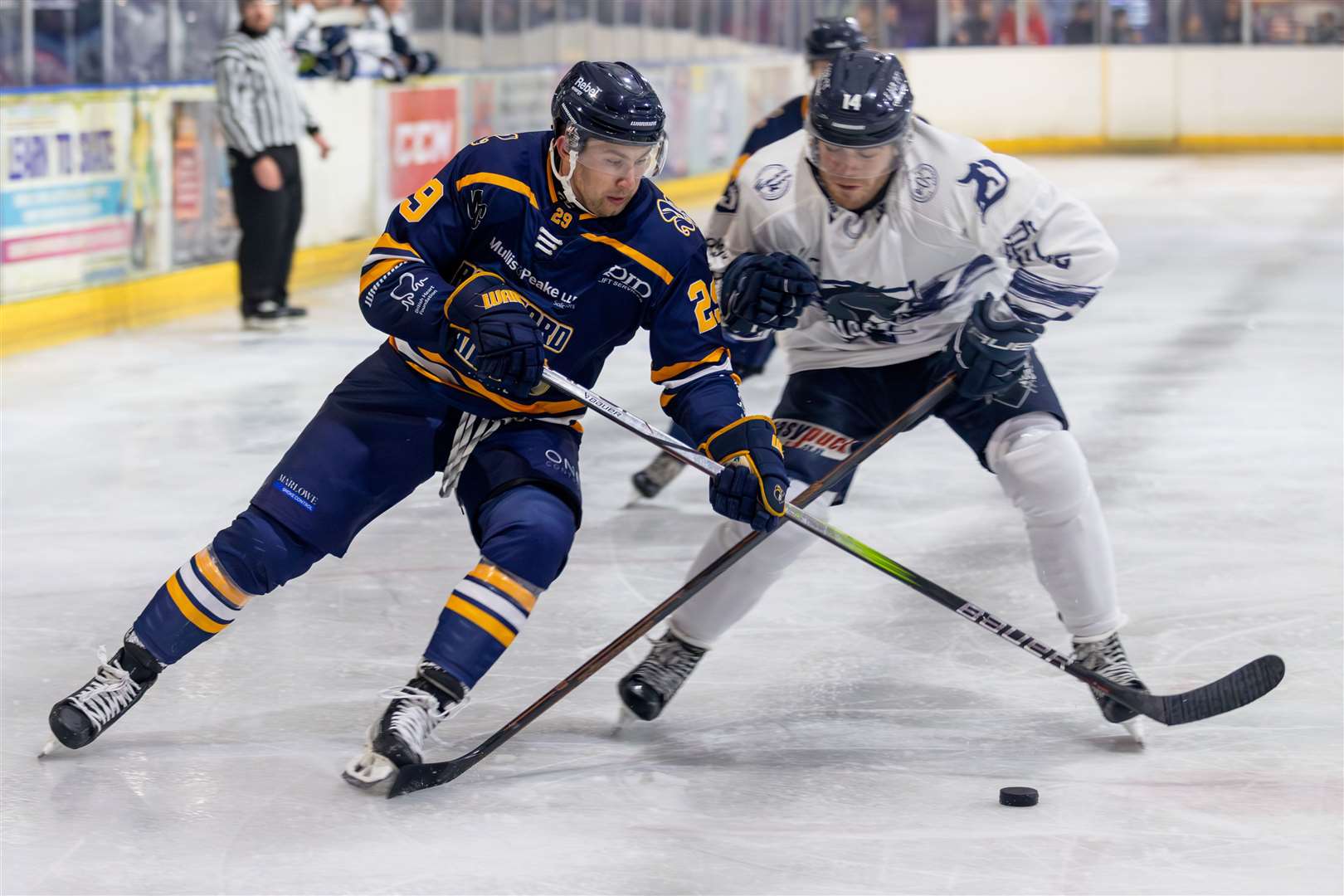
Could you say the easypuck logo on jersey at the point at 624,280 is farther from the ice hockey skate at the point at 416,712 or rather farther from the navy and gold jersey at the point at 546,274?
the ice hockey skate at the point at 416,712

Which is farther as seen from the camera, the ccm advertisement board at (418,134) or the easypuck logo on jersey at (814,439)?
the ccm advertisement board at (418,134)

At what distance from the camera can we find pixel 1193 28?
55.2 ft

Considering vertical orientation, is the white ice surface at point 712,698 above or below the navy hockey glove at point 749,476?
below

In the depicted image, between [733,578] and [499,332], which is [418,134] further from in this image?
[499,332]

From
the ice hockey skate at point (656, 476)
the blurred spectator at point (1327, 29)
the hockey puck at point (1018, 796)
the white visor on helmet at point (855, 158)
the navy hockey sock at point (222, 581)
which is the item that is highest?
the blurred spectator at point (1327, 29)

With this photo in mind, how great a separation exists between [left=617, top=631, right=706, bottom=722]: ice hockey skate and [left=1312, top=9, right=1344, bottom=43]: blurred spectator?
15008 millimetres

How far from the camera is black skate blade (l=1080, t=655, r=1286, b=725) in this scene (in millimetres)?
2881

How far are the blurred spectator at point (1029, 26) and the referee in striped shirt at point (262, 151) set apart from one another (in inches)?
425

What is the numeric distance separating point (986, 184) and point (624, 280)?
578 mm

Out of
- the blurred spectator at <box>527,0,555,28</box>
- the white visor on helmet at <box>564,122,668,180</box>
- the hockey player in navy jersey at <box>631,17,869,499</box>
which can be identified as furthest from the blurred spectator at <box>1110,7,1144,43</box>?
the white visor on helmet at <box>564,122,668,180</box>

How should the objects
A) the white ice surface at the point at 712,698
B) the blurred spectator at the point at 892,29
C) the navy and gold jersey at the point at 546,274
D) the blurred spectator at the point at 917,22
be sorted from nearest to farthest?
the white ice surface at the point at 712,698 → the navy and gold jersey at the point at 546,274 → the blurred spectator at the point at 917,22 → the blurred spectator at the point at 892,29

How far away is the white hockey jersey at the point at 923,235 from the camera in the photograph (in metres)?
2.85

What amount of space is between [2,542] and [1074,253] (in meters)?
2.47

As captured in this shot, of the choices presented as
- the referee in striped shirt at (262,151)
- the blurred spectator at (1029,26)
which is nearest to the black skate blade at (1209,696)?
the referee in striped shirt at (262,151)
